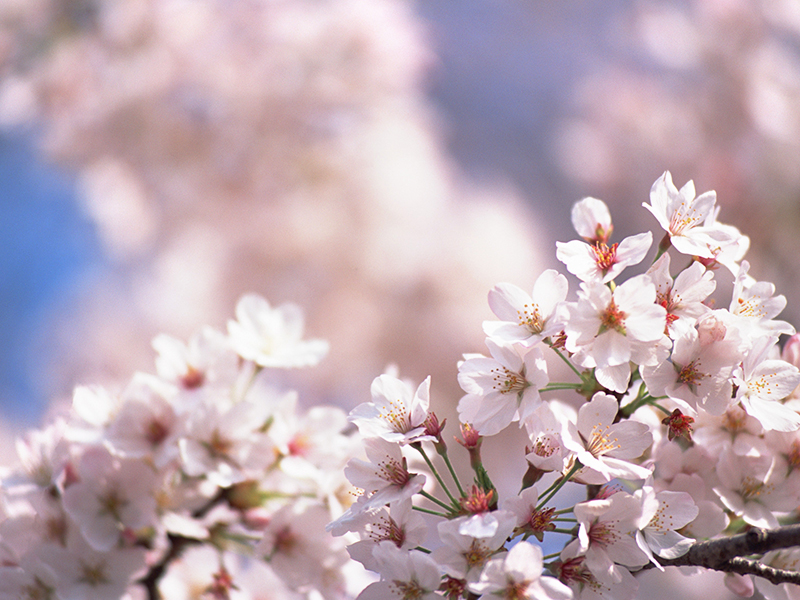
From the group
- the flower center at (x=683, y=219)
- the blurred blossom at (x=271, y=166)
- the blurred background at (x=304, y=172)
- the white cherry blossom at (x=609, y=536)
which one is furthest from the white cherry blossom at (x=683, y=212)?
the blurred blossom at (x=271, y=166)

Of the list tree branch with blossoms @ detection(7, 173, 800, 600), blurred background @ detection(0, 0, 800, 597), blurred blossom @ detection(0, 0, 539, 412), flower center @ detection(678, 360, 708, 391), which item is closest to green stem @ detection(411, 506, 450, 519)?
tree branch with blossoms @ detection(7, 173, 800, 600)

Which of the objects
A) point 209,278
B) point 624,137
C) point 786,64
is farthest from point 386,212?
point 786,64

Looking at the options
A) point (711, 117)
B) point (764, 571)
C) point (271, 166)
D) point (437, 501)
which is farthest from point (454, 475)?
point (711, 117)

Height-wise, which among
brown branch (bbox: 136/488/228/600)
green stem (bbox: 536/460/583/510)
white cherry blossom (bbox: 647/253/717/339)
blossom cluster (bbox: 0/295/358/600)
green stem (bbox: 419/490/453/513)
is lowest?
brown branch (bbox: 136/488/228/600)

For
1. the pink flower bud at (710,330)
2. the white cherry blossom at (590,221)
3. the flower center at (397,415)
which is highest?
the white cherry blossom at (590,221)

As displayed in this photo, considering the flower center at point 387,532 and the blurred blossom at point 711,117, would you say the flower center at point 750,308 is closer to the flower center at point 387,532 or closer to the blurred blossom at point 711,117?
the flower center at point 387,532

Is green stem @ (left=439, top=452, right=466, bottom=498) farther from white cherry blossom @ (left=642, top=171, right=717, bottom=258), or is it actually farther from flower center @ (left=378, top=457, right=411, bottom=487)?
white cherry blossom @ (left=642, top=171, right=717, bottom=258)
